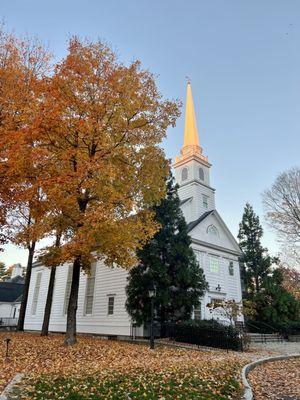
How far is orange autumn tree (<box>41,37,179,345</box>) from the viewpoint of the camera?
11977 mm

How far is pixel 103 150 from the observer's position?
12797 millimetres

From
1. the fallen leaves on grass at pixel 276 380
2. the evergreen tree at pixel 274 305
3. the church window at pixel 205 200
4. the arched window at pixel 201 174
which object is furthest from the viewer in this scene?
the arched window at pixel 201 174

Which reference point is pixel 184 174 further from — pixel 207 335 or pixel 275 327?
pixel 207 335

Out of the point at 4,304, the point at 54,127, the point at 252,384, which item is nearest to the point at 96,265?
the point at 54,127

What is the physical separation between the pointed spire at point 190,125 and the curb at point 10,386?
26.3 metres

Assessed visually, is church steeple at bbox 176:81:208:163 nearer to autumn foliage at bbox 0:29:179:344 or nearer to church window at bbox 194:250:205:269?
church window at bbox 194:250:205:269

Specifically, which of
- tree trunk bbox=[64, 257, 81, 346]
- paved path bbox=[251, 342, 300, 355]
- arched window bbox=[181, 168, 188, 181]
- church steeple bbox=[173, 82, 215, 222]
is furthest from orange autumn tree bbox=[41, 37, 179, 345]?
arched window bbox=[181, 168, 188, 181]

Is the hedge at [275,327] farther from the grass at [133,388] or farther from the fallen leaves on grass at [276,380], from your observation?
the grass at [133,388]

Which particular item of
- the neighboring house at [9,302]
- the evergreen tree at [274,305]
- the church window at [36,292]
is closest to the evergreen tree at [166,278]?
the evergreen tree at [274,305]

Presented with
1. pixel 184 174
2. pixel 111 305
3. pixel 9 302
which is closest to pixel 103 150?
pixel 111 305

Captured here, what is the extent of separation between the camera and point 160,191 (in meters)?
14.4

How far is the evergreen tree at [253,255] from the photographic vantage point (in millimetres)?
31825

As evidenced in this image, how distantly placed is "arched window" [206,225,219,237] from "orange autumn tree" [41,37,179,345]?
1216 cm

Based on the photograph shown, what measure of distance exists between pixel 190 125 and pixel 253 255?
14.9 meters
